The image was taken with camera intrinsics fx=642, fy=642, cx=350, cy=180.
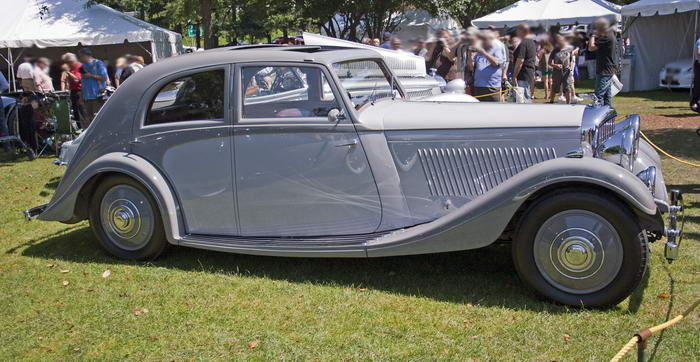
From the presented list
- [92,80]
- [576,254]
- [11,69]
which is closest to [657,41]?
[92,80]

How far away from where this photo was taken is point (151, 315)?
14.4 ft

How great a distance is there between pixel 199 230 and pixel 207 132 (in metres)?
0.80

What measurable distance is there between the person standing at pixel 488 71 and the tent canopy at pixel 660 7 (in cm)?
988

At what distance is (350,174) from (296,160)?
0.42 m

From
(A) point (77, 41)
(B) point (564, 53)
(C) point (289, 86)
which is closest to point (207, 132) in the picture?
(C) point (289, 86)

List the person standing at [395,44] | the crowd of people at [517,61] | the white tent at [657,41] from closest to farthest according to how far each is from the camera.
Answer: the crowd of people at [517,61] < the person standing at [395,44] < the white tent at [657,41]

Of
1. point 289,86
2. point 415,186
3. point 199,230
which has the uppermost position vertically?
point 289,86

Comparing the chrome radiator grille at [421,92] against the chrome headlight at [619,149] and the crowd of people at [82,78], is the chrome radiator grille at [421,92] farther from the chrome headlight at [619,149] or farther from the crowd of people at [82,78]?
the crowd of people at [82,78]

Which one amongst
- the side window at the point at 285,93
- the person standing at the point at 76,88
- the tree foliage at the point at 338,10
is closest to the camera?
the side window at the point at 285,93

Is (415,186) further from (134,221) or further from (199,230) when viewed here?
(134,221)

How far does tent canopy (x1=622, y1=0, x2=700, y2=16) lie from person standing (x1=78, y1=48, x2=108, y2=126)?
14139 mm

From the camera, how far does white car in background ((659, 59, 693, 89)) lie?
17984mm

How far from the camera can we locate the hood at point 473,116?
4.41m

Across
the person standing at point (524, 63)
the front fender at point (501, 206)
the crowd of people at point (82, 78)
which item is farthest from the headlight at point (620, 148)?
the crowd of people at point (82, 78)
